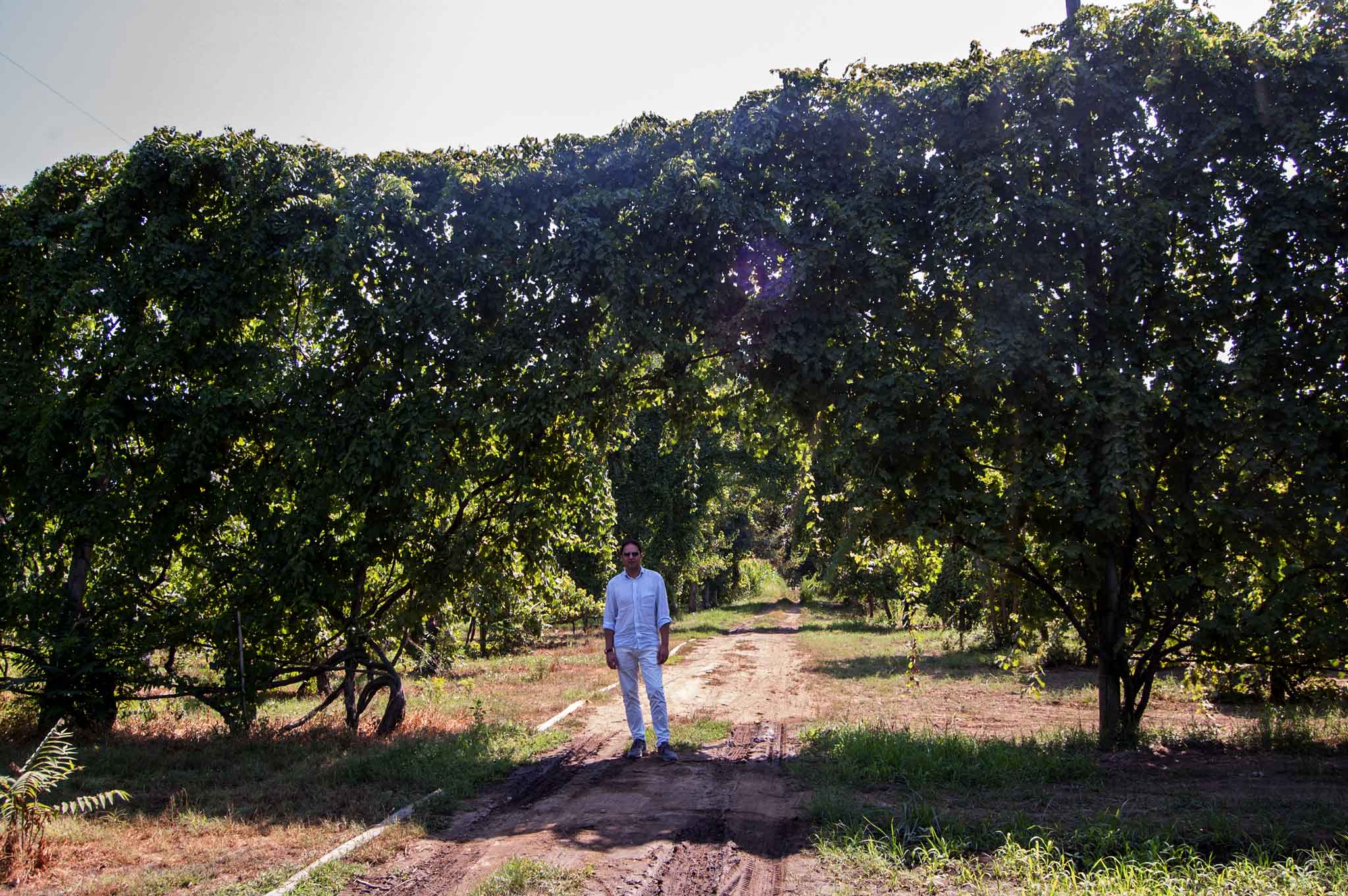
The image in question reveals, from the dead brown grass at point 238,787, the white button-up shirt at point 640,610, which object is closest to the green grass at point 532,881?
the dead brown grass at point 238,787

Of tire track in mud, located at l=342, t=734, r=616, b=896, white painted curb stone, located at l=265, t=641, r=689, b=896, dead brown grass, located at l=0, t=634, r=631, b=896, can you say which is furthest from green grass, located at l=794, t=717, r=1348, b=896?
dead brown grass, located at l=0, t=634, r=631, b=896

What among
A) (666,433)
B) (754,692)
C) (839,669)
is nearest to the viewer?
(666,433)

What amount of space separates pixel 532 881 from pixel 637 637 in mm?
3845

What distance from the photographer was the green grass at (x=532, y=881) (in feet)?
15.2

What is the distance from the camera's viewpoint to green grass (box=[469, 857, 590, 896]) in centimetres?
463

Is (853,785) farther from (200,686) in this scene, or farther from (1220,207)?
(200,686)

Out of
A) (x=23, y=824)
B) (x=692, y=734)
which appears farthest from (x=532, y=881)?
(x=692, y=734)

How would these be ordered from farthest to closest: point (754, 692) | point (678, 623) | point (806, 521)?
point (678, 623) < point (754, 692) < point (806, 521)

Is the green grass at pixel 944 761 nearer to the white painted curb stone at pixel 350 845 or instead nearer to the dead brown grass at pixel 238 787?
the dead brown grass at pixel 238 787

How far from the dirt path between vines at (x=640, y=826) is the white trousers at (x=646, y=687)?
1.06 ft

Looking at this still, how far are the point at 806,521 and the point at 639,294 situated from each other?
3.49 meters

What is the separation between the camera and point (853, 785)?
7199mm

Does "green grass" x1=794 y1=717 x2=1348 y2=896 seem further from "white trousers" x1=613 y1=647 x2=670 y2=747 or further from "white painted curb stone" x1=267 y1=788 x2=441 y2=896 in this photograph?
"white painted curb stone" x1=267 y1=788 x2=441 y2=896

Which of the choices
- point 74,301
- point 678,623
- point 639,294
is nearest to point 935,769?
point 639,294
